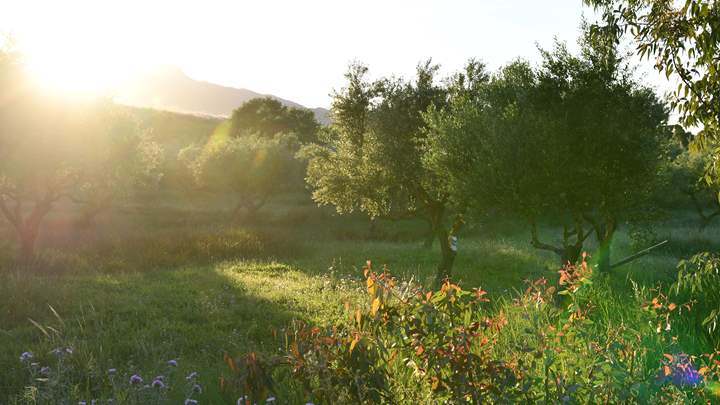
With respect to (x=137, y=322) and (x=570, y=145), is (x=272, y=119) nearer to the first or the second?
(x=570, y=145)

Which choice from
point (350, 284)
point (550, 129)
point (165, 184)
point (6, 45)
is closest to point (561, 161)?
point (550, 129)

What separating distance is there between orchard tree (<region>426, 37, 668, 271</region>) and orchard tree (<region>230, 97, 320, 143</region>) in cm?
6137

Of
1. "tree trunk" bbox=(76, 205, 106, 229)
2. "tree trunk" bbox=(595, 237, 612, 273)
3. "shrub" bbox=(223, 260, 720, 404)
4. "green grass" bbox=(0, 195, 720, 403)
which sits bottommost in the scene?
"tree trunk" bbox=(76, 205, 106, 229)

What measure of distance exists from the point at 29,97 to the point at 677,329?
25.0 meters

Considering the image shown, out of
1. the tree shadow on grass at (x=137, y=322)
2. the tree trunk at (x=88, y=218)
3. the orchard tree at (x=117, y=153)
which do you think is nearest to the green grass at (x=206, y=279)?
the tree shadow on grass at (x=137, y=322)

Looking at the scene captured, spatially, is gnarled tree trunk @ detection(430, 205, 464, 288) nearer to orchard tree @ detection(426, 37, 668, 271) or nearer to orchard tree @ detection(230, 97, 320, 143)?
orchard tree @ detection(426, 37, 668, 271)

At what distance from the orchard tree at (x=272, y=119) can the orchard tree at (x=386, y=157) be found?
178 ft

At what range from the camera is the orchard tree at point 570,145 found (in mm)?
17672

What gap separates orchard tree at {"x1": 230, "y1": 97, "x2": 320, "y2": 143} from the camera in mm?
82062

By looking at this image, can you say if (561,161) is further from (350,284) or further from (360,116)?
(360,116)

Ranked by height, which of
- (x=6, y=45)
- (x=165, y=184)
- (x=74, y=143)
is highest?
(x=6, y=45)

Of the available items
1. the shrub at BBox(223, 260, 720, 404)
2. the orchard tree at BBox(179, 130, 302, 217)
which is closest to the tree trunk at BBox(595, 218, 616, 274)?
the shrub at BBox(223, 260, 720, 404)

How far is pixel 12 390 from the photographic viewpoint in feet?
25.8

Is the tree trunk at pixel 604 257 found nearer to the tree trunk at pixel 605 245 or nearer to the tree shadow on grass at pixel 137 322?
the tree trunk at pixel 605 245
